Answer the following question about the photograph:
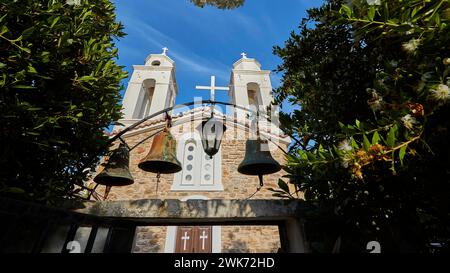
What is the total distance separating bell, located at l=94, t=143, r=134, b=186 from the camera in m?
3.16

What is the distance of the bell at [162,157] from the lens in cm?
305

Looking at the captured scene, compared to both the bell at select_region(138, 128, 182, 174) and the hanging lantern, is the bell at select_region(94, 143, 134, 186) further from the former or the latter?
the hanging lantern

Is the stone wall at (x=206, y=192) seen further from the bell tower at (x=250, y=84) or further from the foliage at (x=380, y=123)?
the foliage at (x=380, y=123)

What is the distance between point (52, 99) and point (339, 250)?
3.20 m

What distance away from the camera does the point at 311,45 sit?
268 centimetres

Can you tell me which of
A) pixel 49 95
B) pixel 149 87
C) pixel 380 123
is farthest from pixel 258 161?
pixel 149 87

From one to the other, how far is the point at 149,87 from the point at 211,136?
14.6 meters

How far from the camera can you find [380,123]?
142 cm

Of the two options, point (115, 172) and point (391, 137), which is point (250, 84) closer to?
point (115, 172)

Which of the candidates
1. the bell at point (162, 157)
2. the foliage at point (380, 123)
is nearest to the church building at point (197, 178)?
Answer: the bell at point (162, 157)

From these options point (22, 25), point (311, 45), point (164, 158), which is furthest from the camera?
point (164, 158)
